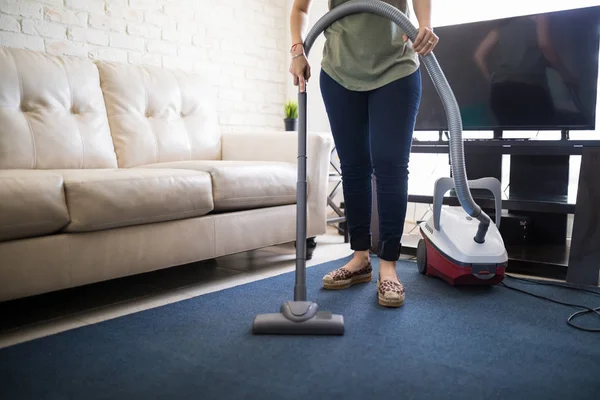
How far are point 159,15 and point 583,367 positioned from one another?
8.43 ft

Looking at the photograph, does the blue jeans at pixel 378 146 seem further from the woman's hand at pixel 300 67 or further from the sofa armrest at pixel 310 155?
the sofa armrest at pixel 310 155

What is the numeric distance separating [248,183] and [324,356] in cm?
92

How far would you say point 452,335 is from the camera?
136 centimetres

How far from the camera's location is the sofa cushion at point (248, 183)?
1.90m

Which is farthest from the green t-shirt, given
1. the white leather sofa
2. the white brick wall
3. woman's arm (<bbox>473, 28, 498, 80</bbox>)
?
the white brick wall

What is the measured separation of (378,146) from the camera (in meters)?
1.59

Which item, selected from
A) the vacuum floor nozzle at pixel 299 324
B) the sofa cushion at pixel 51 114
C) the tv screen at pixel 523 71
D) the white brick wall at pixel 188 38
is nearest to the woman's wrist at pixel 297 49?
the vacuum floor nozzle at pixel 299 324

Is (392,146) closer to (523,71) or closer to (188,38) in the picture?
(523,71)

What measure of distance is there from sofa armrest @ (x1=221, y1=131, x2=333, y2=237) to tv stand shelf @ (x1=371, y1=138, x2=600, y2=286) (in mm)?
265

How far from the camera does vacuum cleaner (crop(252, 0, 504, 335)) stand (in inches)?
52.9

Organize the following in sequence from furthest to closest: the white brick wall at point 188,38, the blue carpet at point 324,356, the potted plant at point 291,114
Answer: the potted plant at point 291,114, the white brick wall at point 188,38, the blue carpet at point 324,356

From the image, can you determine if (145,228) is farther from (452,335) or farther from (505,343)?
(505,343)

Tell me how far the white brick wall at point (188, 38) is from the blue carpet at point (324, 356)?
1.55m

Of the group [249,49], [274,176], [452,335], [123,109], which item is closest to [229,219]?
[274,176]
